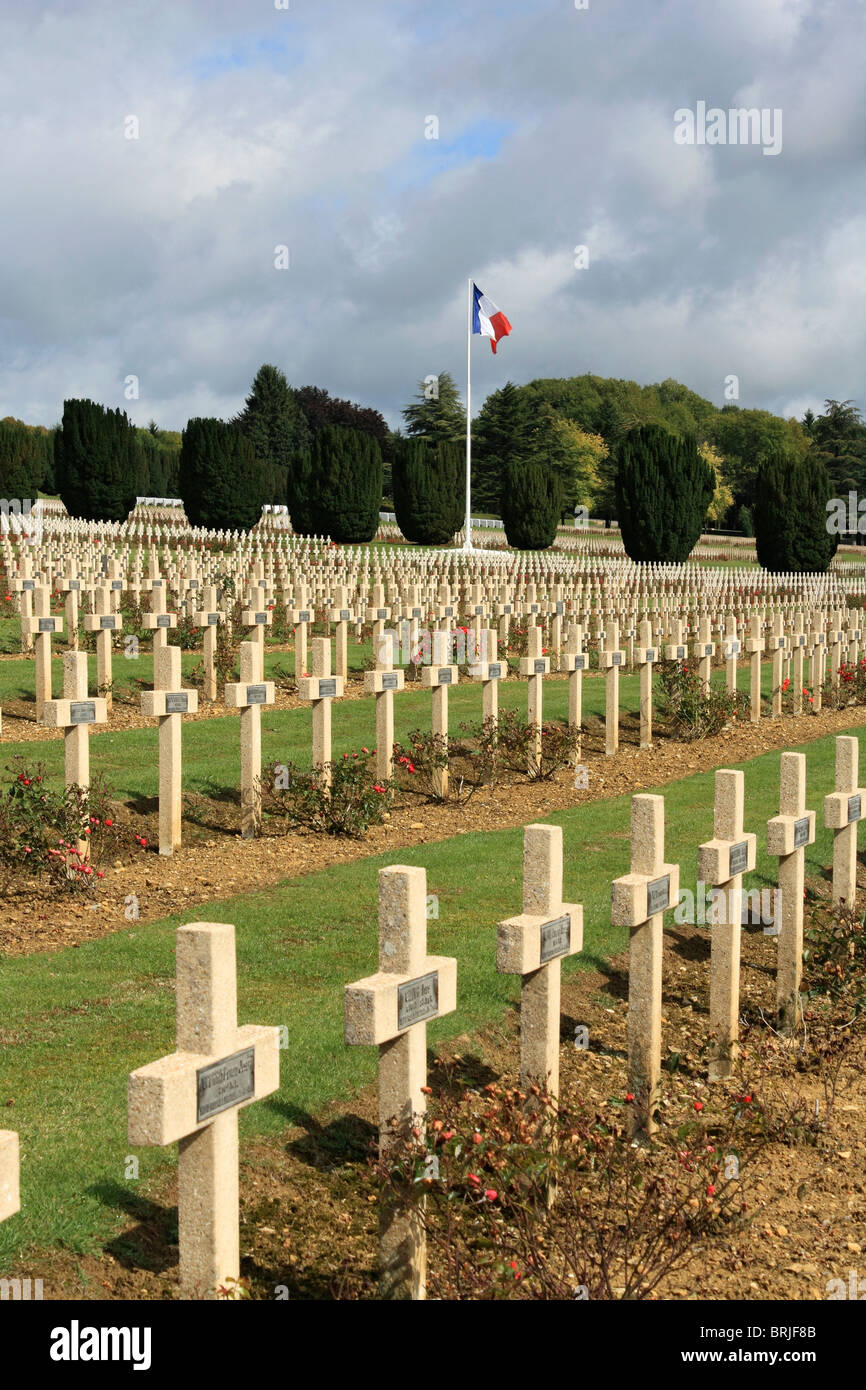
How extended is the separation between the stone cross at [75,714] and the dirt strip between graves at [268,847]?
2.40 feet

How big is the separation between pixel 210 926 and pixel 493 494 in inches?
2691

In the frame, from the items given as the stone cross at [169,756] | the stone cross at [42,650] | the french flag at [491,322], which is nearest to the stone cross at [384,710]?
the stone cross at [169,756]

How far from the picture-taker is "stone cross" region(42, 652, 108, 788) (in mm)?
8711

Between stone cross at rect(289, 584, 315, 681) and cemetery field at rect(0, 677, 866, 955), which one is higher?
stone cross at rect(289, 584, 315, 681)

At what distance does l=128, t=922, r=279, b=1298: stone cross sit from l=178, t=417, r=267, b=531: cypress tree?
42.9 metres

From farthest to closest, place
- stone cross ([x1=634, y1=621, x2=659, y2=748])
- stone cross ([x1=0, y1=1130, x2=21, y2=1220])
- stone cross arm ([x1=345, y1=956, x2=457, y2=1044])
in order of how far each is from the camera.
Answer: stone cross ([x1=634, y1=621, x2=659, y2=748])
stone cross arm ([x1=345, y1=956, x2=457, y2=1044])
stone cross ([x1=0, y1=1130, x2=21, y2=1220])

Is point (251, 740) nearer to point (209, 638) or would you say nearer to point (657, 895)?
point (657, 895)

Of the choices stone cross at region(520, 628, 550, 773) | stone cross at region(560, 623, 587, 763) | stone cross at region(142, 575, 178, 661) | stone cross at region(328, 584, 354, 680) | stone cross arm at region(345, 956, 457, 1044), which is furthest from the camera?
stone cross at region(328, 584, 354, 680)

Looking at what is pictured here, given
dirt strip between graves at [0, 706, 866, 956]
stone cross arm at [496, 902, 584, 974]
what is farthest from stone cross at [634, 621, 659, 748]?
stone cross arm at [496, 902, 584, 974]

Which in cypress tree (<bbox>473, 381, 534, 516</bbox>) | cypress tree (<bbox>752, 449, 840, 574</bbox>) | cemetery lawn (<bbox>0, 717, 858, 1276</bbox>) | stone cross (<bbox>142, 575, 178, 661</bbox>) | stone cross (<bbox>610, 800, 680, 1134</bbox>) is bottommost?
cemetery lawn (<bbox>0, 717, 858, 1276</bbox>)

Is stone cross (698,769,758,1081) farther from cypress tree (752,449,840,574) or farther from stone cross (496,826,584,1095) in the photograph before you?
cypress tree (752,449,840,574)

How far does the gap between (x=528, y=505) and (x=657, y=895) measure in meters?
48.0

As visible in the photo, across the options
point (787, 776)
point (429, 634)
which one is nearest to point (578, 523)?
point (429, 634)
